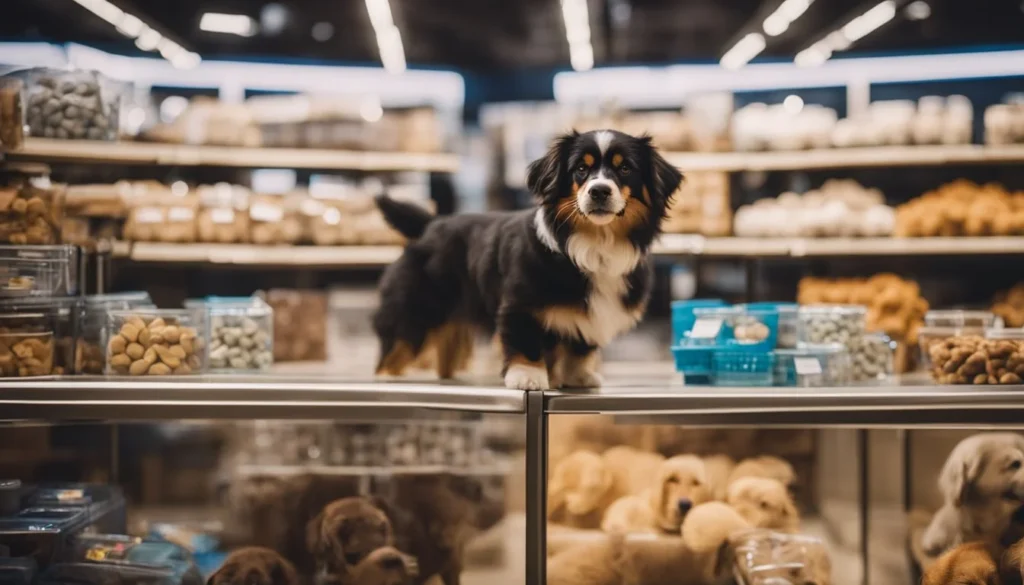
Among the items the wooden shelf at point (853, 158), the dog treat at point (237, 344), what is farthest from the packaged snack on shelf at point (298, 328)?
the wooden shelf at point (853, 158)

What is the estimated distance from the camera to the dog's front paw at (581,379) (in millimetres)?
2152

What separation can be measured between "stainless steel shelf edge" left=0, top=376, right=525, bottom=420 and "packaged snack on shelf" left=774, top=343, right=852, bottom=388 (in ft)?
A: 2.40

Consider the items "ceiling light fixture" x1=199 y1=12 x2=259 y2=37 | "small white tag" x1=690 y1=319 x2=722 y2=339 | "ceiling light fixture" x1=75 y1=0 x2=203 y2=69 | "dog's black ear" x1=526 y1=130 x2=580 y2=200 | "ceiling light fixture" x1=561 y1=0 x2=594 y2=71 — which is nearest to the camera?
"dog's black ear" x1=526 y1=130 x2=580 y2=200

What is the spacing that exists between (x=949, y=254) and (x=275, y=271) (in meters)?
3.70

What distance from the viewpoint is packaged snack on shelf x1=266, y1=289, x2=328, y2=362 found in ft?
13.9

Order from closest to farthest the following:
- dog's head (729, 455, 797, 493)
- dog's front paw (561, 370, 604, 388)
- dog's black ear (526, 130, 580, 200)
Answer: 1. dog's black ear (526, 130, 580, 200)
2. dog's front paw (561, 370, 604, 388)
3. dog's head (729, 455, 797, 493)

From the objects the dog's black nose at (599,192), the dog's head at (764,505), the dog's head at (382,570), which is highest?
the dog's black nose at (599,192)

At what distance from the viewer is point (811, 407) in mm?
1934

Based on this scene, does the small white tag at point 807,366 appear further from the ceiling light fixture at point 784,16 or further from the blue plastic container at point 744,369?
the ceiling light fixture at point 784,16

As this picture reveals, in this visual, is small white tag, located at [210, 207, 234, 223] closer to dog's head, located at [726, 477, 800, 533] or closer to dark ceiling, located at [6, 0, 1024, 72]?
dark ceiling, located at [6, 0, 1024, 72]

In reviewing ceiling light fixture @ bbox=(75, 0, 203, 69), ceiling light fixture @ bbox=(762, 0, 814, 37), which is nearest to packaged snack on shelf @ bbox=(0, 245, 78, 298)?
ceiling light fixture @ bbox=(75, 0, 203, 69)

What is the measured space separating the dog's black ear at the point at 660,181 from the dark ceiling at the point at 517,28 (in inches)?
123

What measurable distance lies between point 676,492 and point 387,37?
3.87 metres

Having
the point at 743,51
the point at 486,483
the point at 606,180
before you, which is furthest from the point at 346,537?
the point at 743,51
